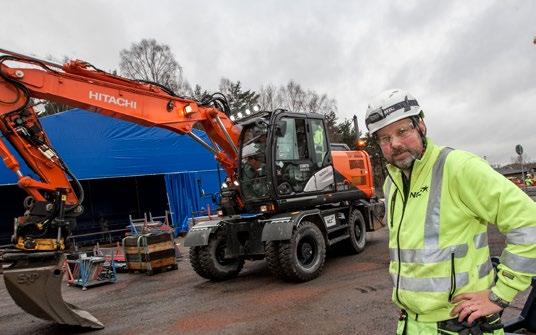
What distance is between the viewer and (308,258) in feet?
24.7

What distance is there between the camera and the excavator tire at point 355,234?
30.6 ft

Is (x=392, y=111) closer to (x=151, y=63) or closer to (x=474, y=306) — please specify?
(x=474, y=306)

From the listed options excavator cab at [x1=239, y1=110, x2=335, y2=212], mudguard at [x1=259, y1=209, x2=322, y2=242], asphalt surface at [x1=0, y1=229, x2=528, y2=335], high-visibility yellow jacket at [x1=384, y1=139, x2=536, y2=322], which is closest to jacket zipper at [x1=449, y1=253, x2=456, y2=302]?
high-visibility yellow jacket at [x1=384, y1=139, x2=536, y2=322]

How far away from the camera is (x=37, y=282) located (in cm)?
518

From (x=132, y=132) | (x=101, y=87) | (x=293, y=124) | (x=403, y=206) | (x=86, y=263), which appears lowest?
(x=86, y=263)

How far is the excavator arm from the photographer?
5258mm

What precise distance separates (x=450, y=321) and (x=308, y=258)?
572 centimetres

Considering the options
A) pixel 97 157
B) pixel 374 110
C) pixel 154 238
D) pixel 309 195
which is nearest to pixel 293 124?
pixel 309 195

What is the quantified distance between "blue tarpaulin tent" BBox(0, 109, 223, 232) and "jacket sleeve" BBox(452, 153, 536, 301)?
52.5ft

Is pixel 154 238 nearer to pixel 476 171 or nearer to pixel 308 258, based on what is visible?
pixel 308 258

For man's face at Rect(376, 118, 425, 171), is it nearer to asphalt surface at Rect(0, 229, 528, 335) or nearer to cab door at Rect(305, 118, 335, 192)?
asphalt surface at Rect(0, 229, 528, 335)

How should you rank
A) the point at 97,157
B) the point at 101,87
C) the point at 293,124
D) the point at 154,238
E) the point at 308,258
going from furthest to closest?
1. the point at 97,157
2. the point at 154,238
3. the point at 293,124
4. the point at 308,258
5. the point at 101,87

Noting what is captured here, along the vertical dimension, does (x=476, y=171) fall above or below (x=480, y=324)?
above

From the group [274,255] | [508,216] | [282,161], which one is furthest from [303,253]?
[508,216]
